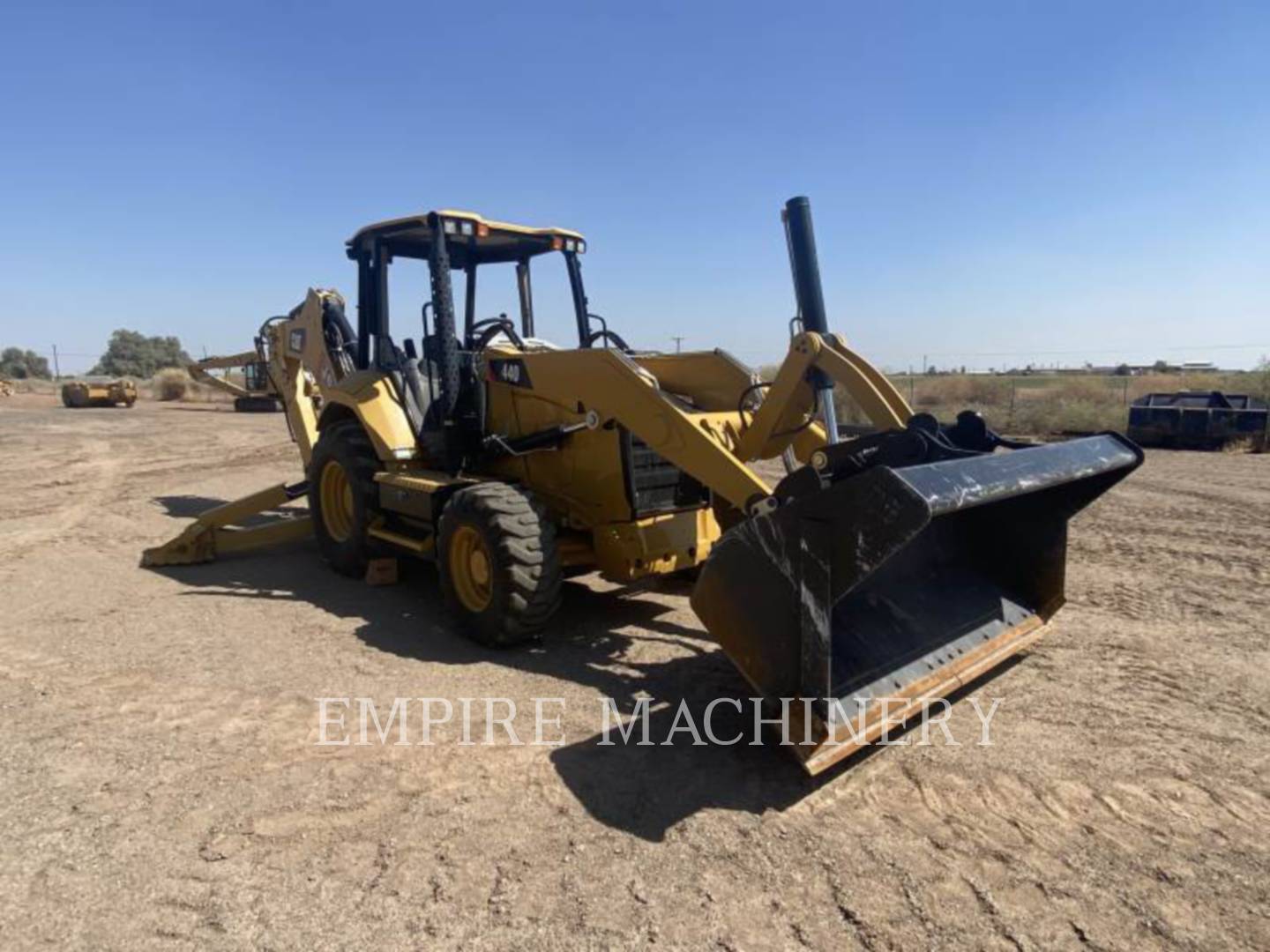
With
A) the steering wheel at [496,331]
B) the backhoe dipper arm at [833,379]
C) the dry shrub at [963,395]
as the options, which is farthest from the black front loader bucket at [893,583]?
the dry shrub at [963,395]

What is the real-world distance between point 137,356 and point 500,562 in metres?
71.6

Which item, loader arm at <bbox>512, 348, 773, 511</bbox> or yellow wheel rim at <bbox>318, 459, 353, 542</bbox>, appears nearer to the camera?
loader arm at <bbox>512, 348, 773, 511</bbox>

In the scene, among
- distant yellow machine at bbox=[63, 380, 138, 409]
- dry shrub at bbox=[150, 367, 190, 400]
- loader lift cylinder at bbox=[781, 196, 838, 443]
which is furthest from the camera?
dry shrub at bbox=[150, 367, 190, 400]

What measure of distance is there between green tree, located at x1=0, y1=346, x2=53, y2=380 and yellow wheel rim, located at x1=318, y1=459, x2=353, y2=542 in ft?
257

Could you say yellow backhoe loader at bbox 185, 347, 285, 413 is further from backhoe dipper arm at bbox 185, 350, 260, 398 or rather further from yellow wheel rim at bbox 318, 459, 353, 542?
yellow wheel rim at bbox 318, 459, 353, 542

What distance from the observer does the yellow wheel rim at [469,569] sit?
4922mm

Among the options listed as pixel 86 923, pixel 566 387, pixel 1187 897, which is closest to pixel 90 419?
pixel 566 387

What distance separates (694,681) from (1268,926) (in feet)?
8.27

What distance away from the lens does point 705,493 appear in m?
5.45

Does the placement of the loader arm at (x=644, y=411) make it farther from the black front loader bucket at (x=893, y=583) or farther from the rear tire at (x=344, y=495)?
the rear tire at (x=344, y=495)

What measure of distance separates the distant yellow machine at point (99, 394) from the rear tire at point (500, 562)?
3342 cm

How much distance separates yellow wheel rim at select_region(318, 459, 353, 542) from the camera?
683 centimetres

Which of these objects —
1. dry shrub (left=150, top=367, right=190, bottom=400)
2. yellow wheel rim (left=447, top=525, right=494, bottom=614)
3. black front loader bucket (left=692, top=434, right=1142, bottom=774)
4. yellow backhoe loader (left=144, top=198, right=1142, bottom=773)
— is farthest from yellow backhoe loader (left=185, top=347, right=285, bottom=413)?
dry shrub (left=150, top=367, right=190, bottom=400)

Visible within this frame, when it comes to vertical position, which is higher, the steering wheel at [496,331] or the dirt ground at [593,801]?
the steering wheel at [496,331]
